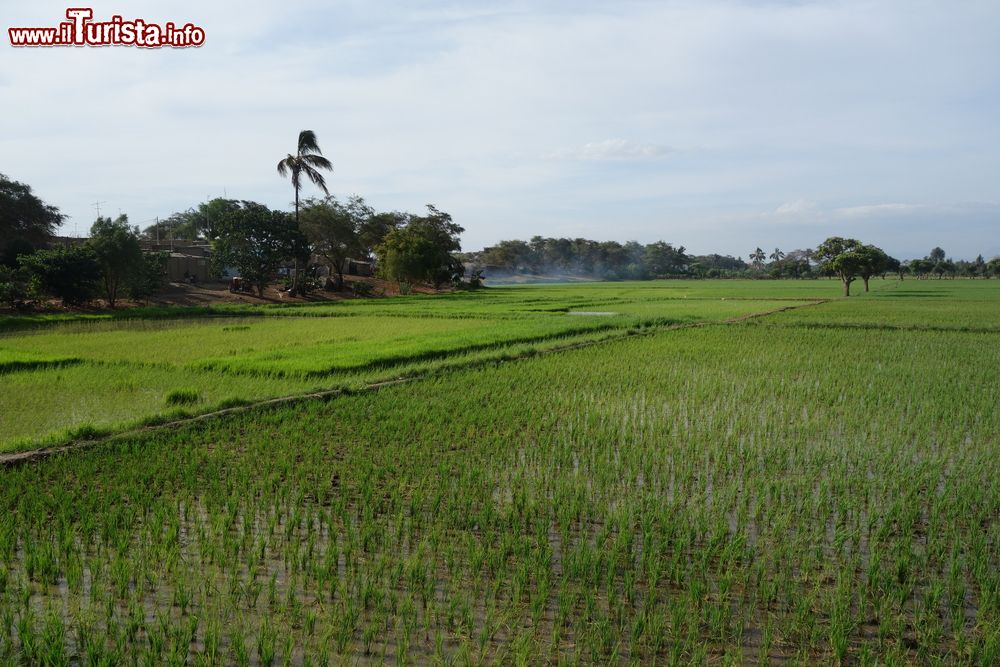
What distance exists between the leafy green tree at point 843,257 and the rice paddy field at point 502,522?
109 feet

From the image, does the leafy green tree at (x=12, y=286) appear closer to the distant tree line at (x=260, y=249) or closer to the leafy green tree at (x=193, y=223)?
the distant tree line at (x=260, y=249)

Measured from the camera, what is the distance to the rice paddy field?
305 cm

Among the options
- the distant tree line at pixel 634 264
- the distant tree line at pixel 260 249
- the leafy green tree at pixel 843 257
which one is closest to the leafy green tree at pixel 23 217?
the distant tree line at pixel 260 249

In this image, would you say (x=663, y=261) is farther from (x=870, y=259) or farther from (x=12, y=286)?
(x=12, y=286)

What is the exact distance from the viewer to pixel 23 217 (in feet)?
94.7

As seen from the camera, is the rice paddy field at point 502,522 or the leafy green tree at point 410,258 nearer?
the rice paddy field at point 502,522

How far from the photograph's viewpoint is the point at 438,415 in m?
7.34

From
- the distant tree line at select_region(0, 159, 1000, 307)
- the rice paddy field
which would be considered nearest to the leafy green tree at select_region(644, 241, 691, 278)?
the distant tree line at select_region(0, 159, 1000, 307)

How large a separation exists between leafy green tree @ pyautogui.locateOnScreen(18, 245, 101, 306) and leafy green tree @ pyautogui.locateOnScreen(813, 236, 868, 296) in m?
35.4

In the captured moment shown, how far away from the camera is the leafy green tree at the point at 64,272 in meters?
21.9

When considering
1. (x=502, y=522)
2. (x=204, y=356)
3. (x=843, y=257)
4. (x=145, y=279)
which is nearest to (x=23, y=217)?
(x=145, y=279)

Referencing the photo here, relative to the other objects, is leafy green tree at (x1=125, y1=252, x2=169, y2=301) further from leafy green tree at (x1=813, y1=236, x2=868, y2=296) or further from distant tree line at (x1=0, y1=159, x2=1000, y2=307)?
leafy green tree at (x1=813, y1=236, x2=868, y2=296)

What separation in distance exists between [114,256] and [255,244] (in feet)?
26.4

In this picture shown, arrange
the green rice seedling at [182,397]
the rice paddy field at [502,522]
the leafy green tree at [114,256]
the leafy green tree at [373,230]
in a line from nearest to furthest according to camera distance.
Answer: the rice paddy field at [502,522], the green rice seedling at [182,397], the leafy green tree at [114,256], the leafy green tree at [373,230]
